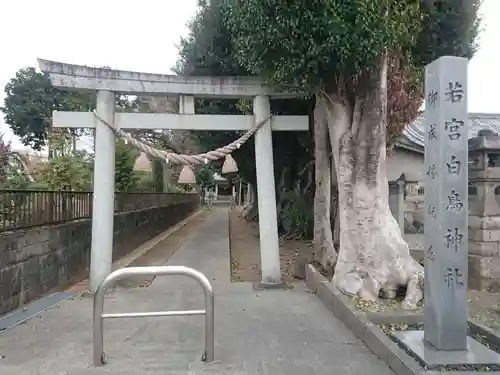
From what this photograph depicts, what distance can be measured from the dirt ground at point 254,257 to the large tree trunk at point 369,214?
2.34 meters

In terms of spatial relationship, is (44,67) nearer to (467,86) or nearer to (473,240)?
(467,86)

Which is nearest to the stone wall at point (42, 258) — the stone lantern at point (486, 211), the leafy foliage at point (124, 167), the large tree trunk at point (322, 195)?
the leafy foliage at point (124, 167)

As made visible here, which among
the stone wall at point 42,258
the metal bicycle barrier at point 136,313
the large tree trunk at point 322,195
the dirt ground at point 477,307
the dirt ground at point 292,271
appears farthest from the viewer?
the large tree trunk at point 322,195

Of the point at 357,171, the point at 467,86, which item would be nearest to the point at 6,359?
the point at 357,171

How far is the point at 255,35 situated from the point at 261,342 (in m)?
4.37

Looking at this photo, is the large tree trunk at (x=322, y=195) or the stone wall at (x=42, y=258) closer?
the stone wall at (x=42, y=258)

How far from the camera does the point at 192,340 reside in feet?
16.5

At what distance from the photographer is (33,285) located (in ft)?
22.6

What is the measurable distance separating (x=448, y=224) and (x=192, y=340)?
314cm

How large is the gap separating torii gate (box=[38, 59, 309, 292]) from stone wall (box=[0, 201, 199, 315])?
2.69ft

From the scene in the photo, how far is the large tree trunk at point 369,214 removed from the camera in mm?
6340

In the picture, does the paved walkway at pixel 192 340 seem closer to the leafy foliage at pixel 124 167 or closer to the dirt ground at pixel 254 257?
the dirt ground at pixel 254 257

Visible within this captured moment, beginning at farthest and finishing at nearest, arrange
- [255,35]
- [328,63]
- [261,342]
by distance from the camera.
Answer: [255,35] < [328,63] < [261,342]

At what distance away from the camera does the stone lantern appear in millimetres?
6973
